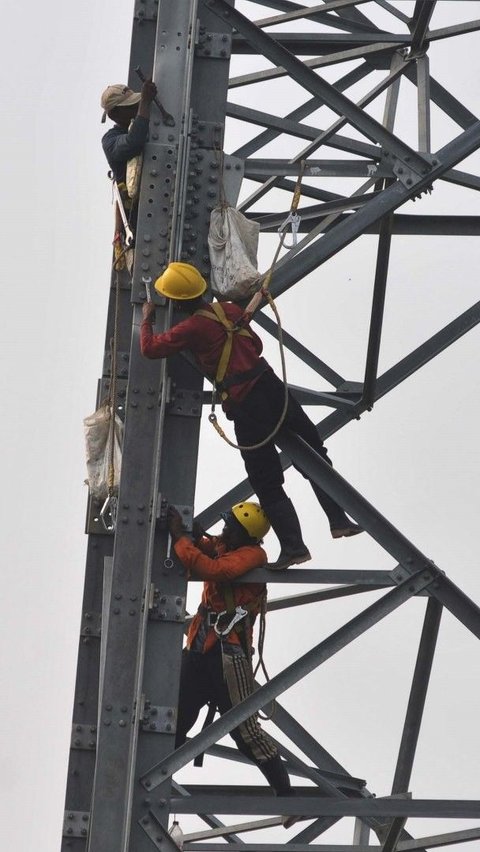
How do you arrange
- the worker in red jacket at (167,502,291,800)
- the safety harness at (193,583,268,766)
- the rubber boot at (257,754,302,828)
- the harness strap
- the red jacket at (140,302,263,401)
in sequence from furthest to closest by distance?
the rubber boot at (257,754,302,828), the safety harness at (193,583,268,766), the worker in red jacket at (167,502,291,800), the harness strap, the red jacket at (140,302,263,401)

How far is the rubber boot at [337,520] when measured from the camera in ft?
44.6

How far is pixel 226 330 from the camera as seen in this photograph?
12906 mm

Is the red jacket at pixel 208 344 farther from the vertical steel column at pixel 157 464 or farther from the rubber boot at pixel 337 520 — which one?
the rubber boot at pixel 337 520

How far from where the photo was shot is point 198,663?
46.9 feet

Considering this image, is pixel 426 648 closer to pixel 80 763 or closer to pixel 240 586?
pixel 240 586

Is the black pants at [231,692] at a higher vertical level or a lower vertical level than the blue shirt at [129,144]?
lower

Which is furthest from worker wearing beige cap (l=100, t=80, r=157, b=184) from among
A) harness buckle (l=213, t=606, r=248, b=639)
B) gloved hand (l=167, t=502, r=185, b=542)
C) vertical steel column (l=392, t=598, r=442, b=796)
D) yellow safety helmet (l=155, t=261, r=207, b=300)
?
vertical steel column (l=392, t=598, r=442, b=796)

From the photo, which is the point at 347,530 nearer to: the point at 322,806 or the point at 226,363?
the point at 226,363

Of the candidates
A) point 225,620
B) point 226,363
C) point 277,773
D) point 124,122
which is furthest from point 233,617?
point 124,122

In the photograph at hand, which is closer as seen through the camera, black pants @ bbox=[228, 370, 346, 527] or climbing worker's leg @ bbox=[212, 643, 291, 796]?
black pants @ bbox=[228, 370, 346, 527]

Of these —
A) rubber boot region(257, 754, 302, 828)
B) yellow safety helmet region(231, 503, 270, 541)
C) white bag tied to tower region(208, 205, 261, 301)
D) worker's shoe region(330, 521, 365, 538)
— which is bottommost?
rubber boot region(257, 754, 302, 828)

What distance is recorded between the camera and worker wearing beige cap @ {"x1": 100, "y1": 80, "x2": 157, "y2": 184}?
43.1 ft

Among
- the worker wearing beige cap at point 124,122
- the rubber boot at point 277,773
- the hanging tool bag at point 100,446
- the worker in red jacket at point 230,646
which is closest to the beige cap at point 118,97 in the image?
Result: the worker wearing beige cap at point 124,122

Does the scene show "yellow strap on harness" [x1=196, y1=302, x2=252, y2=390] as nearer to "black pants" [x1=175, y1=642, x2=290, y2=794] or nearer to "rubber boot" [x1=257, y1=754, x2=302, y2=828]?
"black pants" [x1=175, y1=642, x2=290, y2=794]
